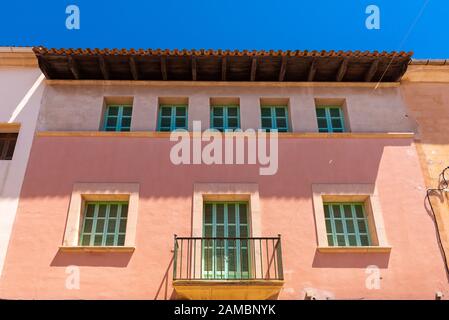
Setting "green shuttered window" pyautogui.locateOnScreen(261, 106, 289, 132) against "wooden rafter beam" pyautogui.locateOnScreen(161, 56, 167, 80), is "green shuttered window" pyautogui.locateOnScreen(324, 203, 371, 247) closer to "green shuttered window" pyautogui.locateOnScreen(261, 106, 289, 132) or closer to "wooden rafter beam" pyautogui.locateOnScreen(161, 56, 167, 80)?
"green shuttered window" pyautogui.locateOnScreen(261, 106, 289, 132)

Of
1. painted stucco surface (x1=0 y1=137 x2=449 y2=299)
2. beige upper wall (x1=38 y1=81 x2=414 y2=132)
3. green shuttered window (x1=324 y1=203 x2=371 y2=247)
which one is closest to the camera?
painted stucco surface (x1=0 y1=137 x2=449 y2=299)

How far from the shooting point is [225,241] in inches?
370

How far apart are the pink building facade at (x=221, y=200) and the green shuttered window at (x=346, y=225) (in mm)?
28

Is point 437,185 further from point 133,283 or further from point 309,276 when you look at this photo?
point 133,283

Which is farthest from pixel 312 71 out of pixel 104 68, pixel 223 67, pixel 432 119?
pixel 104 68

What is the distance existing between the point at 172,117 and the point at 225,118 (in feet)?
4.13

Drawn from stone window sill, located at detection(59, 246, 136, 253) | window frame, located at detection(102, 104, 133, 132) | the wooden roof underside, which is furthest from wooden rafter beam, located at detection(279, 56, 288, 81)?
stone window sill, located at detection(59, 246, 136, 253)

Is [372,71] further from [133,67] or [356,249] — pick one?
[133,67]

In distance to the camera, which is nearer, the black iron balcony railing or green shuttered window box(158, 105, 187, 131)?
the black iron balcony railing

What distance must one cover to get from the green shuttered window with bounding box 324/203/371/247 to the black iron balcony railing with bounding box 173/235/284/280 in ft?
4.08

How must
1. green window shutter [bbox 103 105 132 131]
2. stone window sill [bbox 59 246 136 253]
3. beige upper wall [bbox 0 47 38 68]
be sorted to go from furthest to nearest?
beige upper wall [bbox 0 47 38 68]
green window shutter [bbox 103 105 132 131]
stone window sill [bbox 59 246 136 253]

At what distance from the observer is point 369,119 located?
11.2m

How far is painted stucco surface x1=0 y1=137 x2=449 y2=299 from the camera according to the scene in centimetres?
883

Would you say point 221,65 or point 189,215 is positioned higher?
point 221,65
